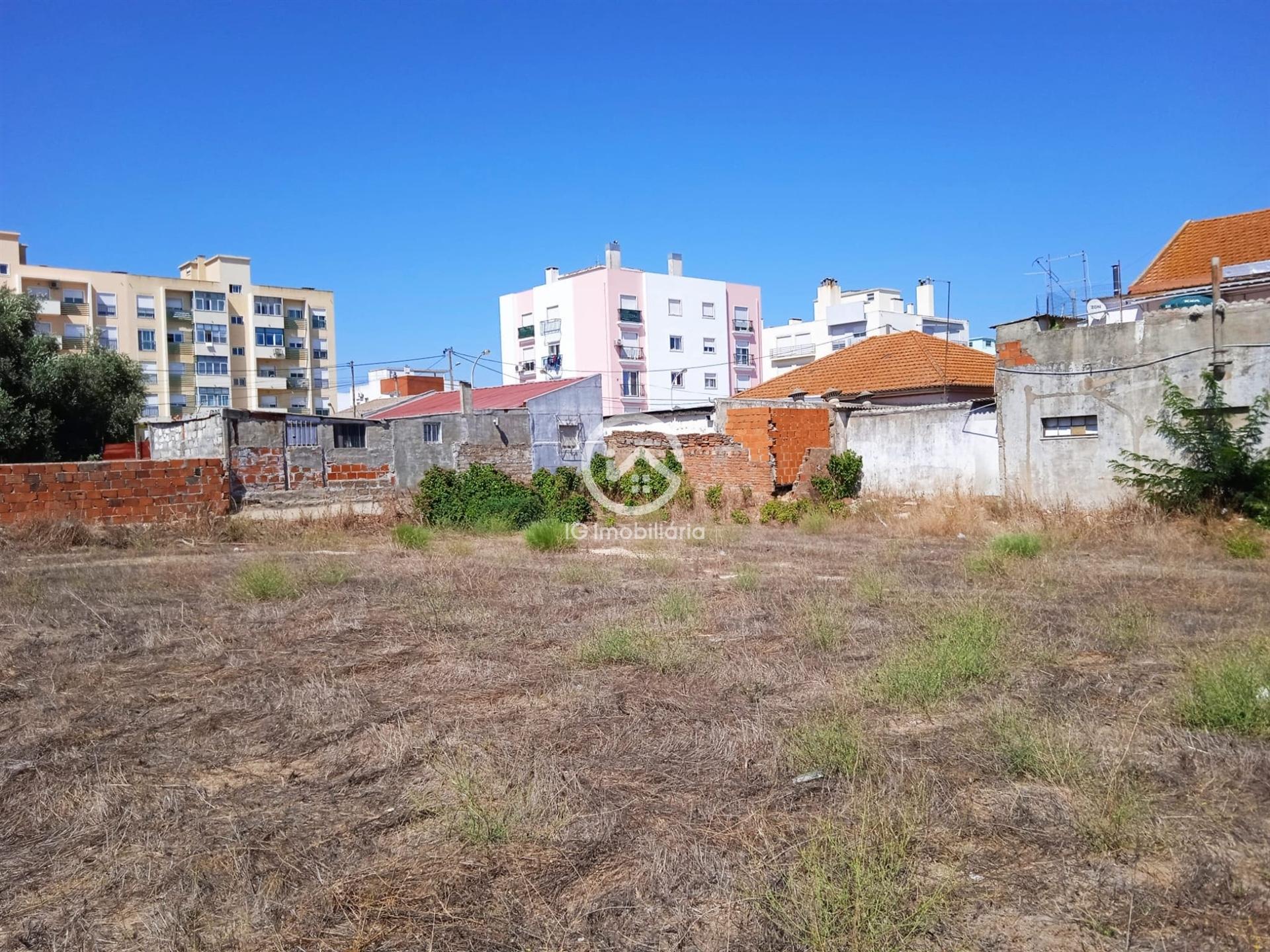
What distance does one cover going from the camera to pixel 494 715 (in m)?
5.47

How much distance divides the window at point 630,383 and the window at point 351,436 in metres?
40.8

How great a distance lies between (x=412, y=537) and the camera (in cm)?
1505

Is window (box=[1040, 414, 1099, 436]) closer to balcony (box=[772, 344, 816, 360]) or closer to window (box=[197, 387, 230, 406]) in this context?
balcony (box=[772, 344, 816, 360])

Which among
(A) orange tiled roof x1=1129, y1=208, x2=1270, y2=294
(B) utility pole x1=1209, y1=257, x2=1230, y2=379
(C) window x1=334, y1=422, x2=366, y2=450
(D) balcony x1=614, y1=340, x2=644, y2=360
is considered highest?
(D) balcony x1=614, y1=340, x2=644, y2=360

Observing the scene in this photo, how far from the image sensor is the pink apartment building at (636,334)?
6050cm

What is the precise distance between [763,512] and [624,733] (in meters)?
14.6

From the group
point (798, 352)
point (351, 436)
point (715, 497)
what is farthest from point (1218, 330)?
point (798, 352)

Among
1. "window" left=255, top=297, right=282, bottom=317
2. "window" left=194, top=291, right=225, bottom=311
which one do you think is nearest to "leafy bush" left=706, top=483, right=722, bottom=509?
"window" left=194, top=291, right=225, bottom=311

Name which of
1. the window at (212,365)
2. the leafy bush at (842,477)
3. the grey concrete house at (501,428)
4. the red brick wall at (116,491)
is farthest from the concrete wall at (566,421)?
the window at (212,365)

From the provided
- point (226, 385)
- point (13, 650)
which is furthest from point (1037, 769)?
point (226, 385)

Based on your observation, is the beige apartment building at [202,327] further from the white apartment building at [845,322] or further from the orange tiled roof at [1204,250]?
the orange tiled roof at [1204,250]

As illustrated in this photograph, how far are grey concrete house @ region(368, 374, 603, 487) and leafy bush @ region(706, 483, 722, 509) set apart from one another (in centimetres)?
457

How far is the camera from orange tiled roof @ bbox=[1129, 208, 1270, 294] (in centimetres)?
2083

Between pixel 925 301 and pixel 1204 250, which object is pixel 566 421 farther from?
pixel 925 301
